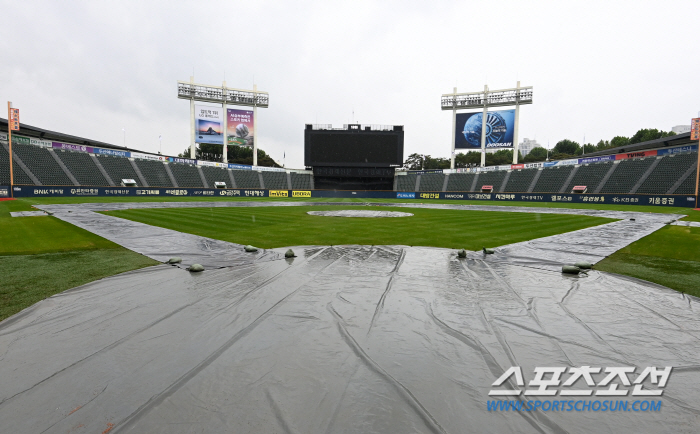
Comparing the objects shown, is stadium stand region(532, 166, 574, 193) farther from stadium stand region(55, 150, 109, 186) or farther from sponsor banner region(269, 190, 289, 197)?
stadium stand region(55, 150, 109, 186)

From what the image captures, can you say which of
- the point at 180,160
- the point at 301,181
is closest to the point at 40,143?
the point at 180,160

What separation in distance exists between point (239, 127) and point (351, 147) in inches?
841

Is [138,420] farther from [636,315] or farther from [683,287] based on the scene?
[683,287]

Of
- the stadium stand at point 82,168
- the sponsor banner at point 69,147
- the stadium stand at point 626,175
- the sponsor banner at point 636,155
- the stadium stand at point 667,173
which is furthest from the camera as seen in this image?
the sponsor banner at point 636,155

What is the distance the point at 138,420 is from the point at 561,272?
770cm

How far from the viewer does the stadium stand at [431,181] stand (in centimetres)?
6180

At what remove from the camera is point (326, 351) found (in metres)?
3.45

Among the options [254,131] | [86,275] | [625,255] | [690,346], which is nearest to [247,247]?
[86,275]

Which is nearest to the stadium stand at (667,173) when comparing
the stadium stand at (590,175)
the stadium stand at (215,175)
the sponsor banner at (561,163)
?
the stadium stand at (590,175)

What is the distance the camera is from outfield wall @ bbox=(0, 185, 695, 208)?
1407 inches

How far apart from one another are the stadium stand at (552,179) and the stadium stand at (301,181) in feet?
133

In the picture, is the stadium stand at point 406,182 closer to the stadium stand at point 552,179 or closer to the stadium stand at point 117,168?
the stadium stand at point 552,179

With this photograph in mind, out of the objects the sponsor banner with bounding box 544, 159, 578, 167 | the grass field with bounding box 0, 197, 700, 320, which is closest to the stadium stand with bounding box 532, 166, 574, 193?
the sponsor banner with bounding box 544, 159, 578, 167

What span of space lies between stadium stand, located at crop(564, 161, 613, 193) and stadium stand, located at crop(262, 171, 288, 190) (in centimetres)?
4792
